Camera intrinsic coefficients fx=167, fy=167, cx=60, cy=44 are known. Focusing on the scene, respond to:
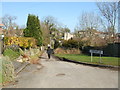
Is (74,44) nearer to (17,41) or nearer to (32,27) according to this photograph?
(32,27)

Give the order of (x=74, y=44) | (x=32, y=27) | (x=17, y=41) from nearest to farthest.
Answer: (x=17, y=41), (x=32, y=27), (x=74, y=44)

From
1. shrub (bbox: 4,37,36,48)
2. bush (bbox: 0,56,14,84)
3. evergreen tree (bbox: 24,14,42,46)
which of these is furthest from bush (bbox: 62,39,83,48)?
bush (bbox: 0,56,14,84)

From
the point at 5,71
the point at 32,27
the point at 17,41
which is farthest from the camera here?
the point at 32,27

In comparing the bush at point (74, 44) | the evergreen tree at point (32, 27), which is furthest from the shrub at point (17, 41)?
the bush at point (74, 44)

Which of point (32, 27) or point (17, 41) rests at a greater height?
point (32, 27)

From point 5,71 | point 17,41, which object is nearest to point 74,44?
point 17,41

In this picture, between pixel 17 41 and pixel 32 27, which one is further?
pixel 32 27

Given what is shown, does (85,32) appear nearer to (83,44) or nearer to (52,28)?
(83,44)

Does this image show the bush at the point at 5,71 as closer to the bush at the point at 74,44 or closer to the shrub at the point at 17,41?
the shrub at the point at 17,41

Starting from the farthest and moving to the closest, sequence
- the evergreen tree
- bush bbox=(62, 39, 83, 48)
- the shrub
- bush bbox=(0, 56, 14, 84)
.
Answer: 1. bush bbox=(62, 39, 83, 48)
2. the evergreen tree
3. the shrub
4. bush bbox=(0, 56, 14, 84)

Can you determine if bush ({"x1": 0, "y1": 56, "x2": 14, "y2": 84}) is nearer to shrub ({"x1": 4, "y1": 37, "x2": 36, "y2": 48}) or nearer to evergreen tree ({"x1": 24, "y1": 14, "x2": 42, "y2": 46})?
shrub ({"x1": 4, "y1": 37, "x2": 36, "y2": 48})

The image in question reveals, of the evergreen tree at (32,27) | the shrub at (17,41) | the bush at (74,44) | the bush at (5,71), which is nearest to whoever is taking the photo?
the bush at (5,71)

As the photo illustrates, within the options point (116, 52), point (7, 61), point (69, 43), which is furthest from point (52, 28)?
point (7, 61)

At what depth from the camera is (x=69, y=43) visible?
33625 millimetres
